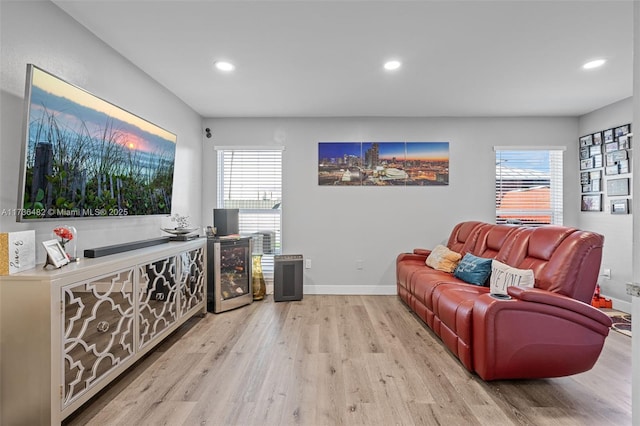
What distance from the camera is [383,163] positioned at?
4.46m

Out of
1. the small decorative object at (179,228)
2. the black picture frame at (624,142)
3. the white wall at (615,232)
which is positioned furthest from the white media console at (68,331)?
the black picture frame at (624,142)

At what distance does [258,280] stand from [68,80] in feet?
9.61

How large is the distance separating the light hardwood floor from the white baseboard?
1335 millimetres

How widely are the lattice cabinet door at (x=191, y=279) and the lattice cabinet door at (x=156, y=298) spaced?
0.42 ft

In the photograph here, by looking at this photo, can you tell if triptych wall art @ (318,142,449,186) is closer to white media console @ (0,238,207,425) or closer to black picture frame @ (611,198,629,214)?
black picture frame @ (611,198,629,214)

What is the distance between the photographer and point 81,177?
84.4 inches

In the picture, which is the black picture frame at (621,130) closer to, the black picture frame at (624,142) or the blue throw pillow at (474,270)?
the black picture frame at (624,142)

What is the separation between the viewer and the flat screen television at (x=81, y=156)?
176 cm

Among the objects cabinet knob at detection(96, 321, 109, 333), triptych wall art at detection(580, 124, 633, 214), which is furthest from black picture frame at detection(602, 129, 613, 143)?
cabinet knob at detection(96, 321, 109, 333)

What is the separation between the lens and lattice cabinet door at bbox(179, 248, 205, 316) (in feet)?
9.77

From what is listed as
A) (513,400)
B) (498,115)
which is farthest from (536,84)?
(513,400)

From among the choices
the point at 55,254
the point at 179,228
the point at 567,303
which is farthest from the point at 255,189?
the point at 567,303

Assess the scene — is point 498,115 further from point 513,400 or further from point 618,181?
point 513,400

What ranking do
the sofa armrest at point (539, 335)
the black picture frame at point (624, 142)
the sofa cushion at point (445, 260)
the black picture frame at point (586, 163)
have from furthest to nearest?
the black picture frame at point (586, 163), the black picture frame at point (624, 142), the sofa cushion at point (445, 260), the sofa armrest at point (539, 335)
